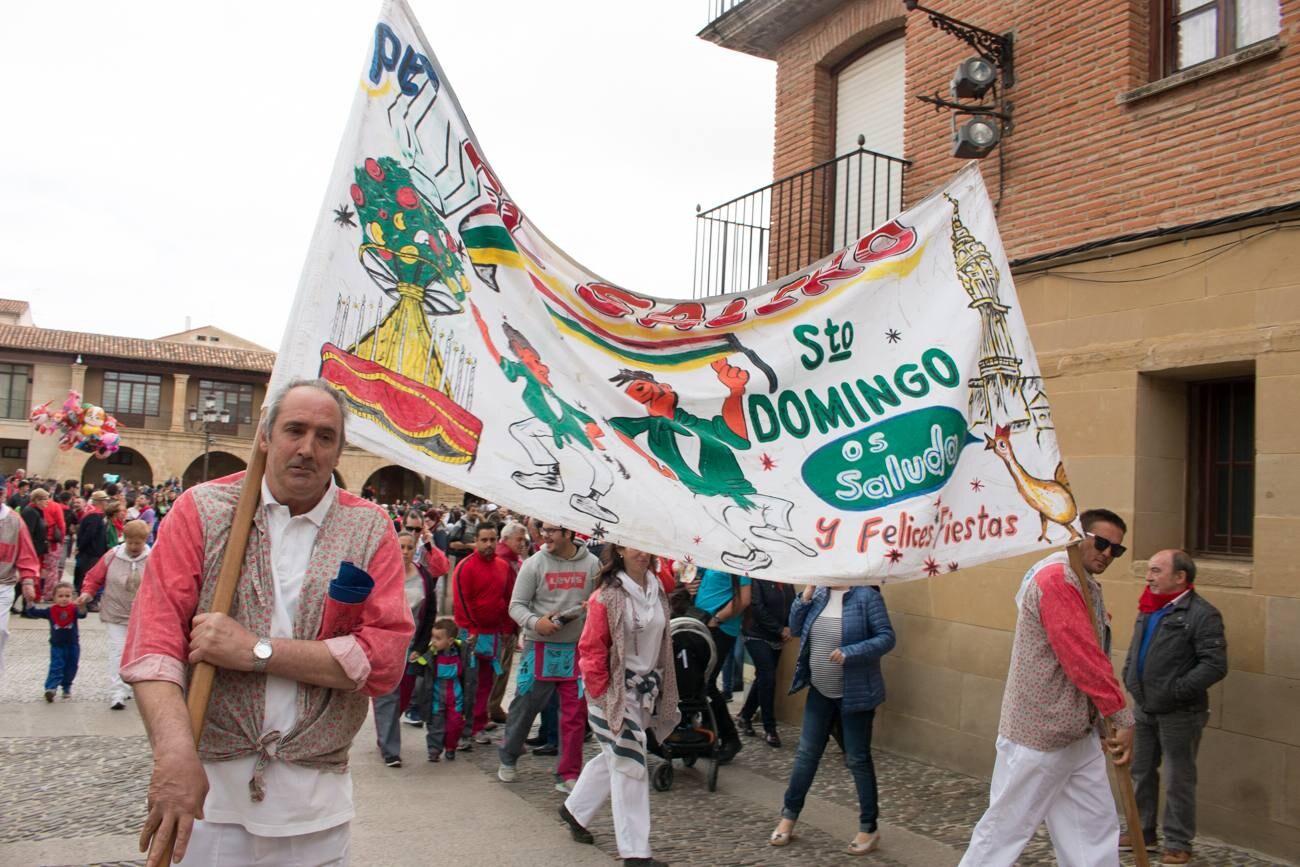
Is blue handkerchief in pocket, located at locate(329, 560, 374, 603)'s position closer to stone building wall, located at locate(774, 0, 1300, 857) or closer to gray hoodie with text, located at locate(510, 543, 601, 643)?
gray hoodie with text, located at locate(510, 543, 601, 643)

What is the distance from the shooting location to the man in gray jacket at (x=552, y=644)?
294 inches

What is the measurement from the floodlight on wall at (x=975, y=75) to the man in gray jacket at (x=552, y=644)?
4.60 metres

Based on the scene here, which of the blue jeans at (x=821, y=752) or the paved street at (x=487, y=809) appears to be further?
the blue jeans at (x=821, y=752)

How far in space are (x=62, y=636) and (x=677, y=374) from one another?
8.23 m

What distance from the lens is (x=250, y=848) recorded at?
8.88 ft

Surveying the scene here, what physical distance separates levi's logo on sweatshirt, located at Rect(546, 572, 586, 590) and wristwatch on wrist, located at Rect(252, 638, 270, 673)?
213 inches

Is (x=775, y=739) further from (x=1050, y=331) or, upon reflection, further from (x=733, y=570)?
(x=733, y=570)

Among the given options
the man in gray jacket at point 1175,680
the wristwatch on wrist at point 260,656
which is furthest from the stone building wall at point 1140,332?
the wristwatch on wrist at point 260,656

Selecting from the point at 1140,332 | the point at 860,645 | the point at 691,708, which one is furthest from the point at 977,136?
the point at 691,708

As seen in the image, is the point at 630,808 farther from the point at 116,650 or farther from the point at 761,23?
the point at 761,23

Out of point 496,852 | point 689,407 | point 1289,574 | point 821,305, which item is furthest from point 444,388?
point 1289,574

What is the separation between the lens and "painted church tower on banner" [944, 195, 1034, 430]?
14.0 feet

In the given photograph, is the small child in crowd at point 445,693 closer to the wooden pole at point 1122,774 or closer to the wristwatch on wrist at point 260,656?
the wooden pole at point 1122,774

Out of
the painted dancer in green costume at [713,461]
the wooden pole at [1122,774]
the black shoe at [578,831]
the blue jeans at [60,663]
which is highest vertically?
the painted dancer in green costume at [713,461]
